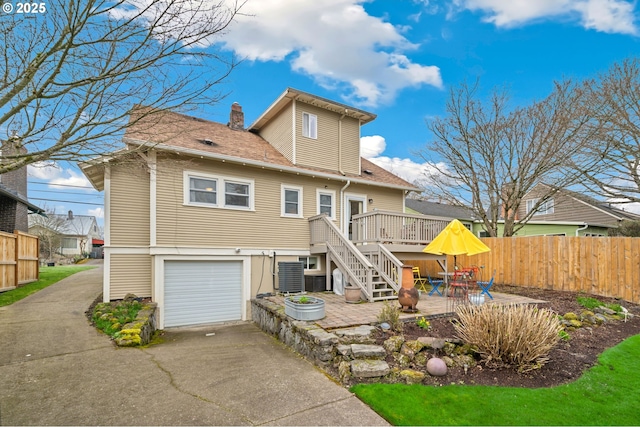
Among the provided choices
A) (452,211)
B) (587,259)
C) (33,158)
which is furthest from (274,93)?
(452,211)

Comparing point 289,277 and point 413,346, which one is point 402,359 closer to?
point 413,346

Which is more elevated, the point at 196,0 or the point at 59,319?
the point at 196,0

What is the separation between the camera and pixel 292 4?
648cm

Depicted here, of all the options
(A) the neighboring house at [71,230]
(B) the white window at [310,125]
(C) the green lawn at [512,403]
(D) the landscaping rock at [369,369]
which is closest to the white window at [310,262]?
(B) the white window at [310,125]

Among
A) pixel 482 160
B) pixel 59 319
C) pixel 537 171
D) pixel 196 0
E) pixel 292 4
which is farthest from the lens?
pixel 482 160

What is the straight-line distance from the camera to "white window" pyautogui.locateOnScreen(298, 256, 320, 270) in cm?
1157

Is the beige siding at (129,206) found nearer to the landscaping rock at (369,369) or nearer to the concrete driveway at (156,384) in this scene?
the concrete driveway at (156,384)

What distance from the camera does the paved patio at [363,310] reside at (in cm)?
619

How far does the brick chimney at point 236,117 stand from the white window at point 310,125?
143 inches

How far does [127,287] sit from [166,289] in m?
0.97

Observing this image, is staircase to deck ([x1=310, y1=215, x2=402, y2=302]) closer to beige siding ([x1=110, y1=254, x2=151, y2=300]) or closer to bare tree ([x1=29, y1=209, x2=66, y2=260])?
beige siding ([x1=110, y1=254, x2=151, y2=300])

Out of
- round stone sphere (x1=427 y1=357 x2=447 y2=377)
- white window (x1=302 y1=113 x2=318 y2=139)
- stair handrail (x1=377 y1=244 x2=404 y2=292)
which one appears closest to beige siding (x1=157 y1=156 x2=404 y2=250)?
white window (x1=302 y1=113 x2=318 y2=139)

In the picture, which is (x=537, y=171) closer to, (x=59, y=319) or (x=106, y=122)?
(x=106, y=122)

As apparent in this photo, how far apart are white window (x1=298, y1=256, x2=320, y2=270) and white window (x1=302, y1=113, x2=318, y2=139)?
4499 millimetres
